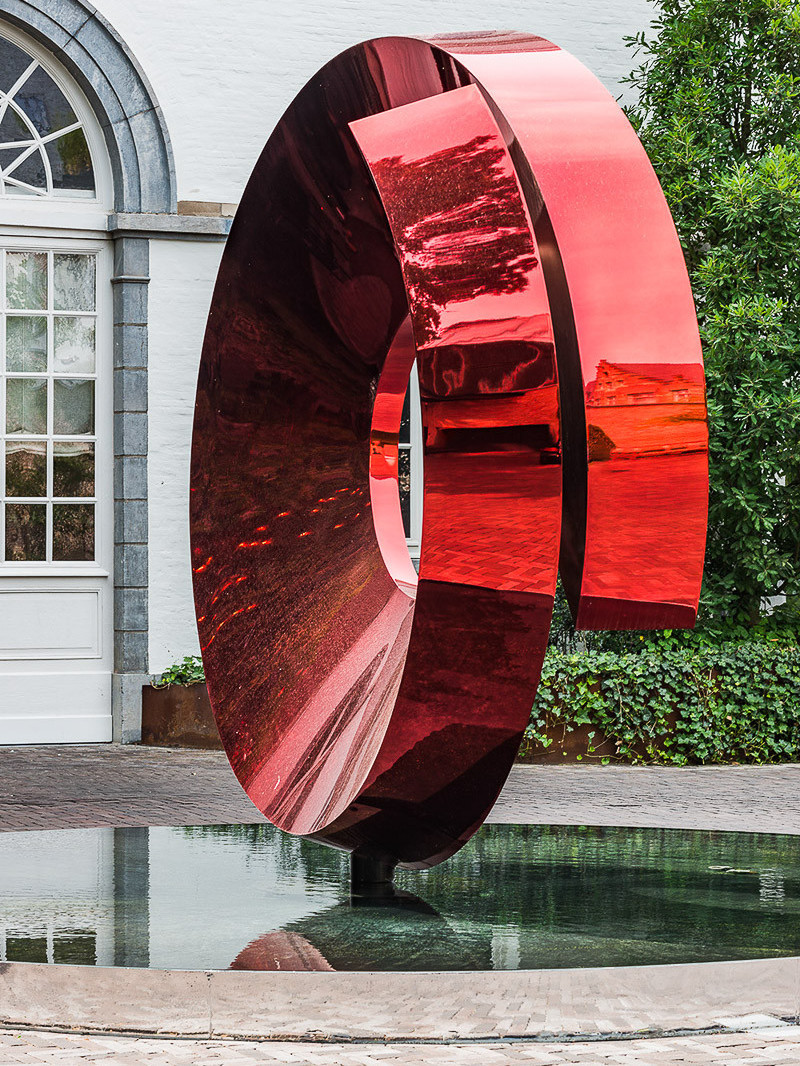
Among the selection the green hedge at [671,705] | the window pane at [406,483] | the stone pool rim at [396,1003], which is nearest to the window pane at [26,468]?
the window pane at [406,483]

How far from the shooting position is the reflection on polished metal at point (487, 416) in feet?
15.3

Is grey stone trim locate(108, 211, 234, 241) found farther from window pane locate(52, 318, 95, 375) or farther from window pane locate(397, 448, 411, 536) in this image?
window pane locate(397, 448, 411, 536)

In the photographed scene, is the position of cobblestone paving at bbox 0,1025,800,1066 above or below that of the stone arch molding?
below

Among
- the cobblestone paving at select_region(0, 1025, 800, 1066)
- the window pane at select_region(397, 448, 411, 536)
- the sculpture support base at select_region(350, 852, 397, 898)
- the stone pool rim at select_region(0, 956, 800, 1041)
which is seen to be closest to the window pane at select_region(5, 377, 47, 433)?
the window pane at select_region(397, 448, 411, 536)

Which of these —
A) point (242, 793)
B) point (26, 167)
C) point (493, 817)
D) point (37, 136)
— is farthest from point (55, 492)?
point (493, 817)

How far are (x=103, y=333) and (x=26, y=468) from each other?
1187mm

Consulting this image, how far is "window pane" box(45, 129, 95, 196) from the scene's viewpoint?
12875mm

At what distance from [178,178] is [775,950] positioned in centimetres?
945

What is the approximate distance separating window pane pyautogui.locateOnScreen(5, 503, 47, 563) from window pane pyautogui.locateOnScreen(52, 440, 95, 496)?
0.22 m

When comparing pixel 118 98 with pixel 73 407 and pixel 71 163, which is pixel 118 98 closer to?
pixel 71 163

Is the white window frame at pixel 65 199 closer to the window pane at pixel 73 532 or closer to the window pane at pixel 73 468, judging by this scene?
the window pane at pixel 73 468

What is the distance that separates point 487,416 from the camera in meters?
4.83

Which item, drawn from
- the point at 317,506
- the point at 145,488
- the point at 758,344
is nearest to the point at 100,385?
the point at 145,488

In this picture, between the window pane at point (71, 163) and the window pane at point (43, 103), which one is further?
the window pane at point (71, 163)
